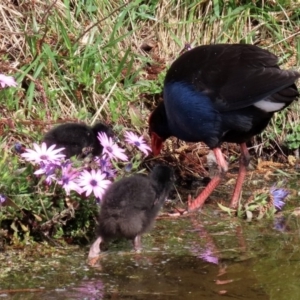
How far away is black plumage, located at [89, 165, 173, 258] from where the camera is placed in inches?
174

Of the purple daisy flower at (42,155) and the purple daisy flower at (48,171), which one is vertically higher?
the purple daisy flower at (42,155)

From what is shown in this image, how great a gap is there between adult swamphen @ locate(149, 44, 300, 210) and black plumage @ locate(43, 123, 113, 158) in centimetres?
81

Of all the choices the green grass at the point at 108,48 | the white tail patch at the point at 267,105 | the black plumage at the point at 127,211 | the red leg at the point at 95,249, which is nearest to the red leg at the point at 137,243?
the black plumage at the point at 127,211

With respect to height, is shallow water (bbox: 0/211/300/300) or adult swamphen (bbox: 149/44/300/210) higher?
adult swamphen (bbox: 149/44/300/210)

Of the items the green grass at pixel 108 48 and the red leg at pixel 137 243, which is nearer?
→ the red leg at pixel 137 243

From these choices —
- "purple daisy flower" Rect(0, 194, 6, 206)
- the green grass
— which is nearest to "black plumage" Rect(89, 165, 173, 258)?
"purple daisy flower" Rect(0, 194, 6, 206)

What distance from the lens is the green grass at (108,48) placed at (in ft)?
19.8

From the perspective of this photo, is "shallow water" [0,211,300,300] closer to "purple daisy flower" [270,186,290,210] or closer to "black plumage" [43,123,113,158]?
"purple daisy flower" [270,186,290,210]

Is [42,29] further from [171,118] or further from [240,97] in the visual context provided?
[240,97]

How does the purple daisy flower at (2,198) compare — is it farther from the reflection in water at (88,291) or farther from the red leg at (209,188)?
the red leg at (209,188)

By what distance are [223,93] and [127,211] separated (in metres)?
1.42

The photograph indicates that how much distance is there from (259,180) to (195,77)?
116 cm

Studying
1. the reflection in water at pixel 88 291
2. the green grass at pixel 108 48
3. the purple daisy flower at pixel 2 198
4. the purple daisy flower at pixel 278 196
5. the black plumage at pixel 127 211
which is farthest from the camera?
the green grass at pixel 108 48

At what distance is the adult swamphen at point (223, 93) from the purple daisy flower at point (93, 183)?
1229 mm
